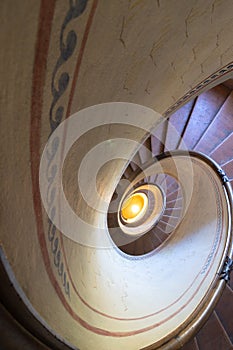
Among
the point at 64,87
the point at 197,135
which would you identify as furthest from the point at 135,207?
the point at 64,87

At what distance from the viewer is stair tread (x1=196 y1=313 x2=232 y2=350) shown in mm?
2566

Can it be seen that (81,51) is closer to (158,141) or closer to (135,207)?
(158,141)

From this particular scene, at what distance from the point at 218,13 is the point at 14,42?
1213mm

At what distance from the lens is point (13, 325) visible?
817mm

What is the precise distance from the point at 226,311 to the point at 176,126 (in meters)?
2.46

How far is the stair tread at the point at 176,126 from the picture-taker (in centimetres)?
442

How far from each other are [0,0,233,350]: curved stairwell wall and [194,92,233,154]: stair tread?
7.17 ft

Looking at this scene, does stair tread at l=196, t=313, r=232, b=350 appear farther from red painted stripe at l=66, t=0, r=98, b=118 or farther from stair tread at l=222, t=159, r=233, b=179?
red painted stripe at l=66, t=0, r=98, b=118

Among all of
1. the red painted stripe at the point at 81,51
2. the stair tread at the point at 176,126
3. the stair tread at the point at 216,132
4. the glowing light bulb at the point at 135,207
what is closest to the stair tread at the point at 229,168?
the stair tread at the point at 216,132

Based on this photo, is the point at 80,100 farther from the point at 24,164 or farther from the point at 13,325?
the point at 13,325

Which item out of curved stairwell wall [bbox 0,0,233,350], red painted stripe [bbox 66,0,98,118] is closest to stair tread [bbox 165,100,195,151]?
curved stairwell wall [bbox 0,0,233,350]

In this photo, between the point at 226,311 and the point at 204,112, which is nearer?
the point at 226,311

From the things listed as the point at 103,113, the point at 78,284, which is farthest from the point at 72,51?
the point at 78,284

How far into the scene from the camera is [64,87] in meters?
0.86
